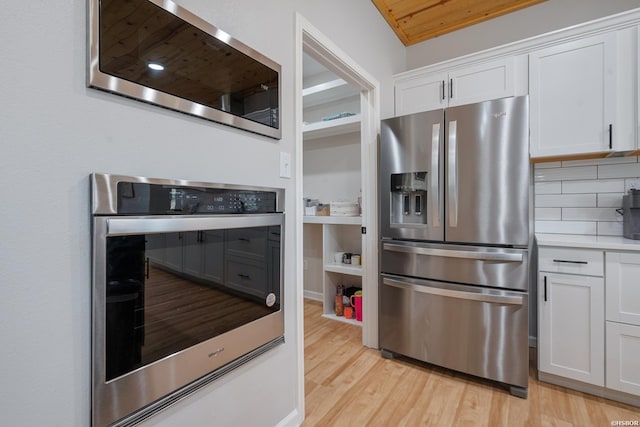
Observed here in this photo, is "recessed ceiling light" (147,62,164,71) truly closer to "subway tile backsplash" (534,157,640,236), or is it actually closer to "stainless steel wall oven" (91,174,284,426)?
"stainless steel wall oven" (91,174,284,426)

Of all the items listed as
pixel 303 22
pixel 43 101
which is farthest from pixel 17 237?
pixel 303 22

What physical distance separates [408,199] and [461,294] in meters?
0.75

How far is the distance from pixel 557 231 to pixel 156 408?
2778mm

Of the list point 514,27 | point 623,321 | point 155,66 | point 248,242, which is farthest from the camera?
point 514,27

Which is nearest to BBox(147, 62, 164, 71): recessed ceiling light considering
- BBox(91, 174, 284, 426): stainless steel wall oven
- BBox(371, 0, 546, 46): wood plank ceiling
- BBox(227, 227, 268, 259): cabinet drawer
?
BBox(91, 174, 284, 426): stainless steel wall oven

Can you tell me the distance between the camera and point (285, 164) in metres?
1.45

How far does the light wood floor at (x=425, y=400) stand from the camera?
1.58 m

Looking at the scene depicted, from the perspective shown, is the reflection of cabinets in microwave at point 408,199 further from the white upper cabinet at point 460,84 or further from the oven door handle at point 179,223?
the oven door handle at point 179,223

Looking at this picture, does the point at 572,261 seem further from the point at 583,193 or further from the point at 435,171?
the point at 435,171

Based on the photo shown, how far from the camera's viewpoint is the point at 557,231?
7.48 feet

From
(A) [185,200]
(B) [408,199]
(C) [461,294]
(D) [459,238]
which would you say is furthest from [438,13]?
(A) [185,200]

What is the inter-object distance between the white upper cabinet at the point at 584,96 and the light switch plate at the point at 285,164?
175 centimetres

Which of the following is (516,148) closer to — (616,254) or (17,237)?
(616,254)

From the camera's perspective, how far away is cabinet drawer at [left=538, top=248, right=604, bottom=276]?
5.61 ft
